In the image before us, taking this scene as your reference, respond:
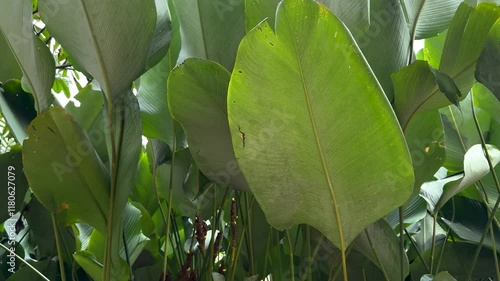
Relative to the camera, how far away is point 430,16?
73 centimetres

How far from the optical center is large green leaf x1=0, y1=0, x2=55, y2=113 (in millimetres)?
618

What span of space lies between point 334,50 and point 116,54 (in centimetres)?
24

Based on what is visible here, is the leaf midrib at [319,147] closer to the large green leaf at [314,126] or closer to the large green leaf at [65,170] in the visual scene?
the large green leaf at [314,126]

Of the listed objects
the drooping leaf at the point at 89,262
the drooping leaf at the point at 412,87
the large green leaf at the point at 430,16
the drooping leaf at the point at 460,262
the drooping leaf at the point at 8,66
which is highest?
the drooping leaf at the point at 8,66

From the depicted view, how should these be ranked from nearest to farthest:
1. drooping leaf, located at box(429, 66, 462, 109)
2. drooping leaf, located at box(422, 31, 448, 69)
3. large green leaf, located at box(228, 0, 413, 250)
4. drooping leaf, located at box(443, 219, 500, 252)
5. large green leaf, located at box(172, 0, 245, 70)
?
large green leaf, located at box(228, 0, 413, 250) < drooping leaf, located at box(429, 66, 462, 109) < large green leaf, located at box(172, 0, 245, 70) < drooping leaf, located at box(443, 219, 500, 252) < drooping leaf, located at box(422, 31, 448, 69)

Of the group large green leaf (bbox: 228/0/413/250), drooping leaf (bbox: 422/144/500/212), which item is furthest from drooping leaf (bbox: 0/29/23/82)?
drooping leaf (bbox: 422/144/500/212)

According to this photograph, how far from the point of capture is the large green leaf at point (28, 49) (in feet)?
2.03

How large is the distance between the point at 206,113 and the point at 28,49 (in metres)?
0.19

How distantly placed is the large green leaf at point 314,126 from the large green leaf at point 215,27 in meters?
0.19

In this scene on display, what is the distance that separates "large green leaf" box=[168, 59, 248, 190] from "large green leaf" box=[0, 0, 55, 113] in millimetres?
154

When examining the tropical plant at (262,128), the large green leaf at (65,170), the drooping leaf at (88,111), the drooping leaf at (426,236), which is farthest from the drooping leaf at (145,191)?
the drooping leaf at (426,236)

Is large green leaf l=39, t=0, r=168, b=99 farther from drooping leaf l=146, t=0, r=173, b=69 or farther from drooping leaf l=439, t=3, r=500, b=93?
drooping leaf l=439, t=3, r=500, b=93

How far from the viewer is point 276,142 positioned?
1.66 feet

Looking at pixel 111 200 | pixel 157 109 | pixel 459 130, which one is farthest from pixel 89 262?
pixel 459 130
